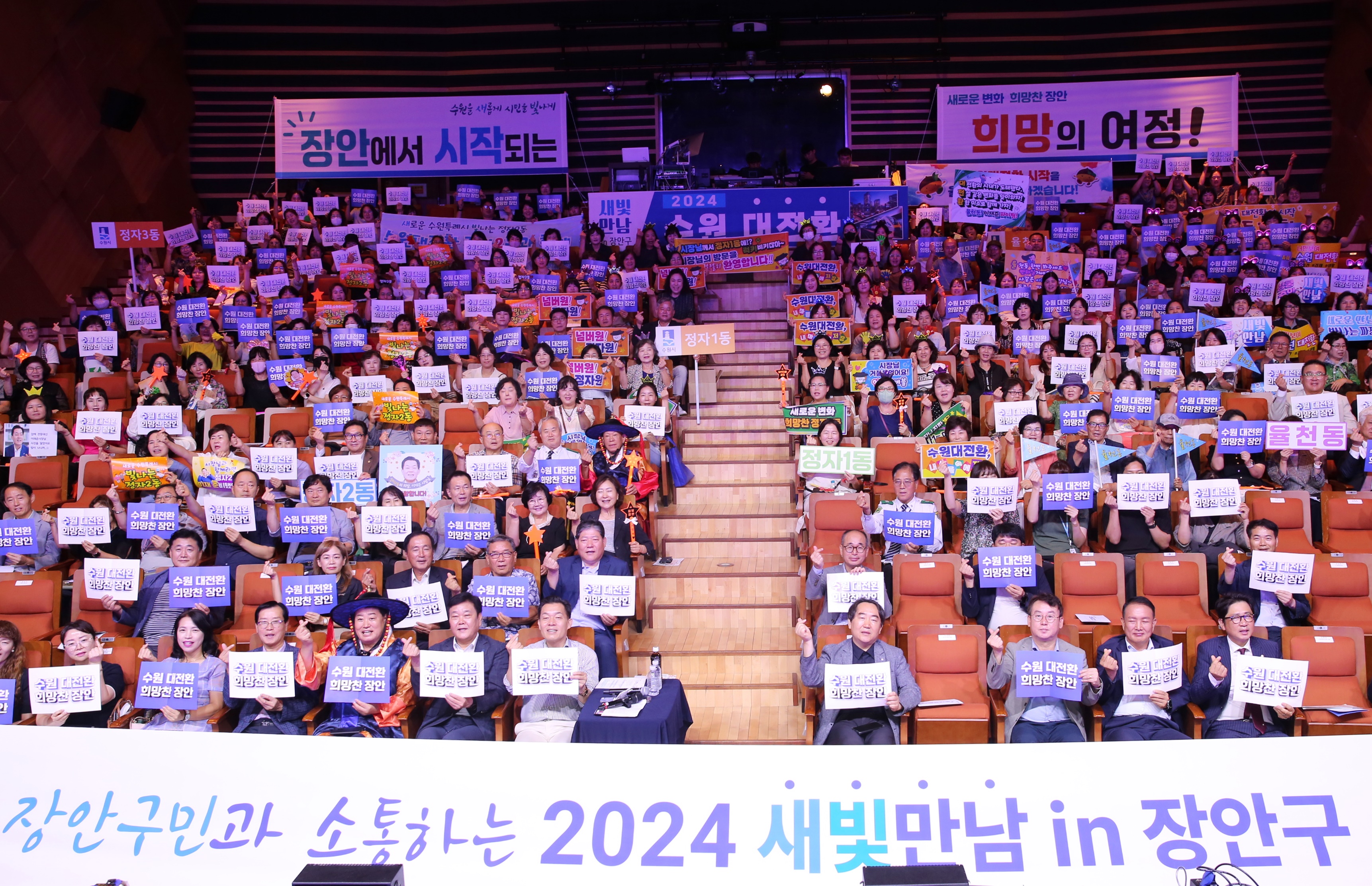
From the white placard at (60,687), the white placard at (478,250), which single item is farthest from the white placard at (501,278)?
the white placard at (60,687)

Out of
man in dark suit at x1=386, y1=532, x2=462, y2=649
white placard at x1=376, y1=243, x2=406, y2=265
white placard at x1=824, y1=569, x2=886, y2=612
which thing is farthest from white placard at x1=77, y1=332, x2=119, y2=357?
white placard at x1=824, y1=569, x2=886, y2=612

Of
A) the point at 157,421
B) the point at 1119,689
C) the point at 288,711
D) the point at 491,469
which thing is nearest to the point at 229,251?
the point at 157,421

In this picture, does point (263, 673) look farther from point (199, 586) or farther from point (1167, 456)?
point (1167, 456)

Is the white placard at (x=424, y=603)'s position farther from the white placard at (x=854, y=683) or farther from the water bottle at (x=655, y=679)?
the white placard at (x=854, y=683)

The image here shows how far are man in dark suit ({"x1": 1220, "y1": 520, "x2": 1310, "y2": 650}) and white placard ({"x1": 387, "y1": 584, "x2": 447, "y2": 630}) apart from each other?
3895 mm

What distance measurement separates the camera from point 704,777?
12.5ft

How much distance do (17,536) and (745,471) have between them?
4714mm

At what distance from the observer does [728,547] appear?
7254 millimetres

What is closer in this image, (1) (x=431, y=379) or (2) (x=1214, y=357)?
(2) (x=1214, y=357)

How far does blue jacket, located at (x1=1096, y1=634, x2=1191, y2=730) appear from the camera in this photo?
469 centimetres

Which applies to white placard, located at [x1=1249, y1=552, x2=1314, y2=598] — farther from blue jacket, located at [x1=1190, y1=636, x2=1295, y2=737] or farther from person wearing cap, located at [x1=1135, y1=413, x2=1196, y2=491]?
person wearing cap, located at [x1=1135, y1=413, x2=1196, y2=491]

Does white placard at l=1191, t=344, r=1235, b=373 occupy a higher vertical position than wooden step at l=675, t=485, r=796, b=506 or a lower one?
higher

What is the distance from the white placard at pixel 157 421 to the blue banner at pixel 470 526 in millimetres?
2704

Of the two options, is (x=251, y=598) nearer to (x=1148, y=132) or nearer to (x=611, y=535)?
(x=611, y=535)
